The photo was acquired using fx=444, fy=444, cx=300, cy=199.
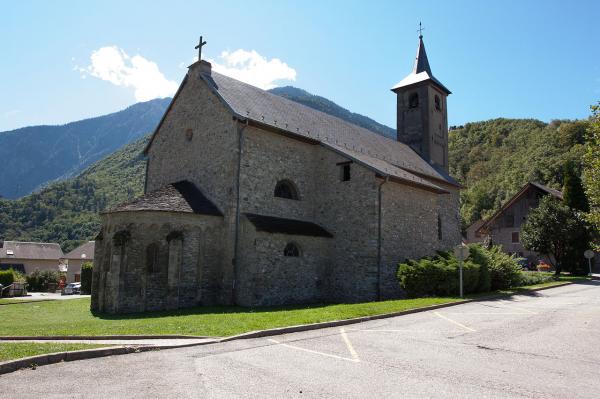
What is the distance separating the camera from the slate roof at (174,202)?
17.6 metres

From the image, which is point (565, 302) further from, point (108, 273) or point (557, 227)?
point (557, 227)

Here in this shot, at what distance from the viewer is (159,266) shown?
17.5 m

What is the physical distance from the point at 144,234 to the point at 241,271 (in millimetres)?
4109

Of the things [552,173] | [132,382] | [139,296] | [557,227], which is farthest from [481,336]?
[552,173]

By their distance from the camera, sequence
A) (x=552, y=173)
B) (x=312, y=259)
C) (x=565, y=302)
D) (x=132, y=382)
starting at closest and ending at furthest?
(x=132, y=382) → (x=565, y=302) → (x=312, y=259) → (x=552, y=173)

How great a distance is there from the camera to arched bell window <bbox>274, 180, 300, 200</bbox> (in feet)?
70.0

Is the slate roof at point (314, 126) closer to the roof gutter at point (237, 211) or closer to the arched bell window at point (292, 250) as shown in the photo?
the roof gutter at point (237, 211)

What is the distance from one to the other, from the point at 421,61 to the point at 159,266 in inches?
1113

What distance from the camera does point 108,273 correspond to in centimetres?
1691

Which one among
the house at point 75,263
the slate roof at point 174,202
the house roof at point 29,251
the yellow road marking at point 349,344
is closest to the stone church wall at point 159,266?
the slate roof at point 174,202

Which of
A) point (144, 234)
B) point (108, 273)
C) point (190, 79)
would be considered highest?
point (190, 79)

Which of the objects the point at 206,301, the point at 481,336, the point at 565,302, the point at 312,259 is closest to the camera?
the point at 481,336

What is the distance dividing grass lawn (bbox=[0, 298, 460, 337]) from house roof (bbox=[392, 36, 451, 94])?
2290 centimetres

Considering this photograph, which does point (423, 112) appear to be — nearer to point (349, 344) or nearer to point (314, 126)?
point (314, 126)
